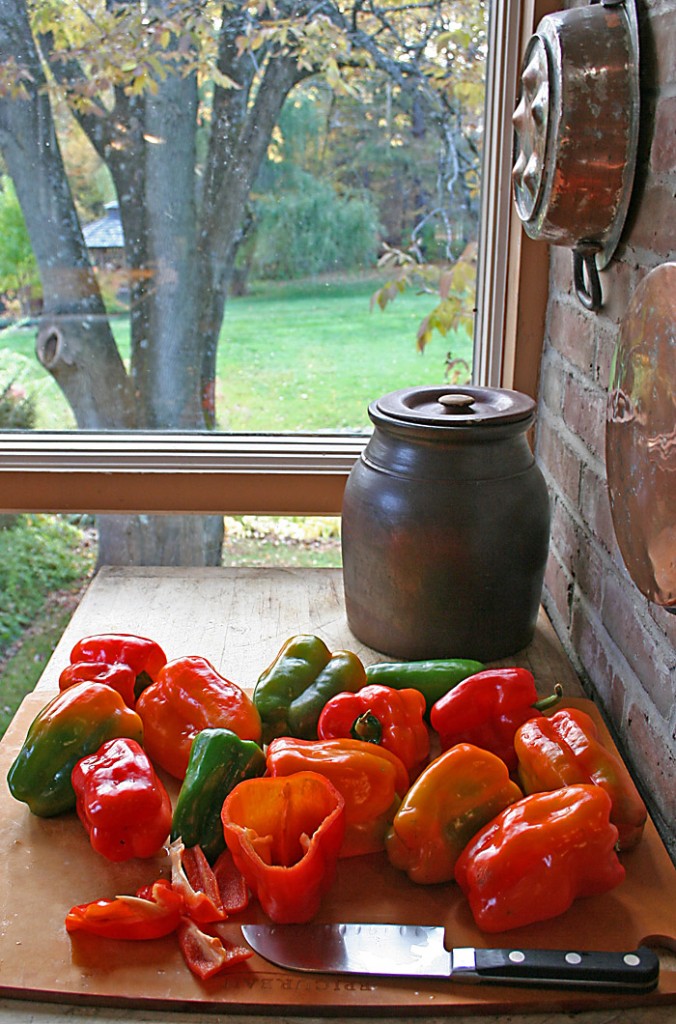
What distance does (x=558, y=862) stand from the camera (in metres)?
Answer: 0.88

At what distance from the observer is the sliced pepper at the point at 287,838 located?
871 mm

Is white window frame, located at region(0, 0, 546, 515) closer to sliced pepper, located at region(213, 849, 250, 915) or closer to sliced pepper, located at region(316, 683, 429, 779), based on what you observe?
sliced pepper, located at region(316, 683, 429, 779)

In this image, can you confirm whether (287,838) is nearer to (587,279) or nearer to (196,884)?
(196,884)

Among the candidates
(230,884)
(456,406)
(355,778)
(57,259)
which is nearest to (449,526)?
(456,406)

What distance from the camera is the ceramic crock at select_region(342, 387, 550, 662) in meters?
1.25

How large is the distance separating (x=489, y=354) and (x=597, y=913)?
3.01ft

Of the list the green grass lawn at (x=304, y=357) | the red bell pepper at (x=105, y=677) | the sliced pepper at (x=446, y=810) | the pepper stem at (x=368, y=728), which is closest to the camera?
the sliced pepper at (x=446, y=810)

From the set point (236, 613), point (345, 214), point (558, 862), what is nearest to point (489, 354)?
point (345, 214)

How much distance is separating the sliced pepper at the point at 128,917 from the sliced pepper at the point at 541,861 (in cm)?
26

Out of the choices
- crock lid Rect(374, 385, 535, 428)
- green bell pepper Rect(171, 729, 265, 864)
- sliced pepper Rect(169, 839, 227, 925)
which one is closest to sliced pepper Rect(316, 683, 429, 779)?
green bell pepper Rect(171, 729, 265, 864)

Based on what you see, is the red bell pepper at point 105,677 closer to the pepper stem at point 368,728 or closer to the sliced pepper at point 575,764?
the pepper stem at point 368,728

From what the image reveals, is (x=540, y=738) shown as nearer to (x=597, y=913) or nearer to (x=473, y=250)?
(x=597, y=913)

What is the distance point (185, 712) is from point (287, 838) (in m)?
0.23

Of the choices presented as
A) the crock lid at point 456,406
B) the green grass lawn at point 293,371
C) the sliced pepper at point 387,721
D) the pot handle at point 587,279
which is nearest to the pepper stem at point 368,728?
the sliced pepper at point 387,721
